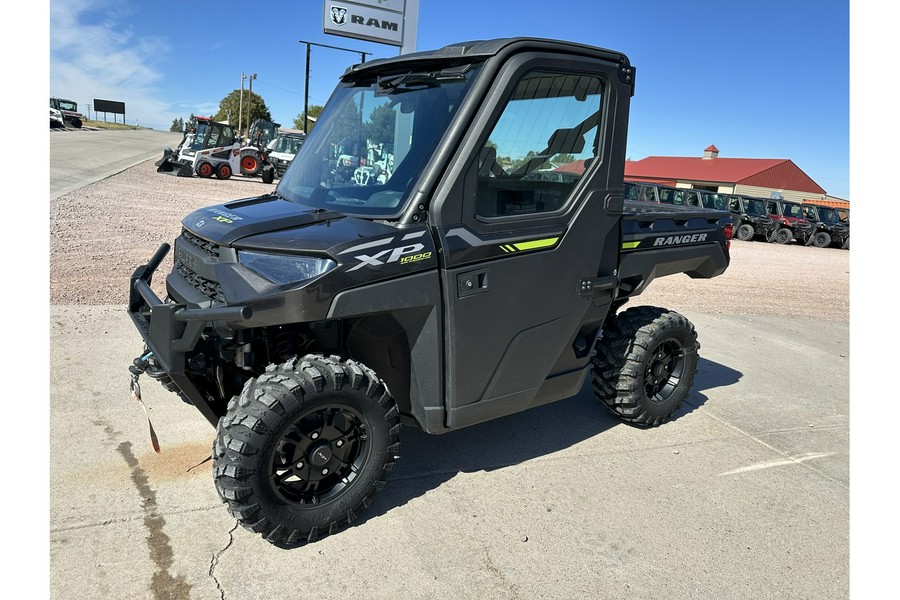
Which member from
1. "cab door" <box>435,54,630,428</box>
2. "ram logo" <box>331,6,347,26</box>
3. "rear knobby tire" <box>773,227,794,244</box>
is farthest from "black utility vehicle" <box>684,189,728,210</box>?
"cab door" <box>435,54,630,428</box>

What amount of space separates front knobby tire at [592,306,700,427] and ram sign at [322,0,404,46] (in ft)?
42.1

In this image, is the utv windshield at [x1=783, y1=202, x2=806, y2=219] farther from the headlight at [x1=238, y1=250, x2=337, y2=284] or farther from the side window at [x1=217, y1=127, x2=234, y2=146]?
the headlight at [x1=238, y1=250, x2=337, y2=284]

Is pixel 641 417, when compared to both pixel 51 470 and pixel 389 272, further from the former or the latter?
pixel 51 470

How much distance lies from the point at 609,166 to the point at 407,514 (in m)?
2.25

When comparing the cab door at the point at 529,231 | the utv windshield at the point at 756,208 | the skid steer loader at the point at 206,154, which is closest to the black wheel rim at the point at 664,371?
the cab door at the point at 529,231

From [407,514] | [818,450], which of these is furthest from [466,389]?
[818,450]

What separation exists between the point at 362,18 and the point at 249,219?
13.9 meters

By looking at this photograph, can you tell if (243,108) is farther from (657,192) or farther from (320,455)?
(320,455)

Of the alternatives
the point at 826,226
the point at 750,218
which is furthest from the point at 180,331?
the point at 826,226

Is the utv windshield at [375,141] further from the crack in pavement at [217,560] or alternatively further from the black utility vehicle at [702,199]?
the black utility vehicle at [702,199]

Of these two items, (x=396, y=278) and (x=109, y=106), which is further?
(x=109, y=106)

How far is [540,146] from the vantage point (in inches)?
132

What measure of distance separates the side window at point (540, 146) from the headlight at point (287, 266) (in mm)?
846

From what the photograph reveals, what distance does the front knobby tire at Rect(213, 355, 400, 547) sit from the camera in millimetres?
2732
